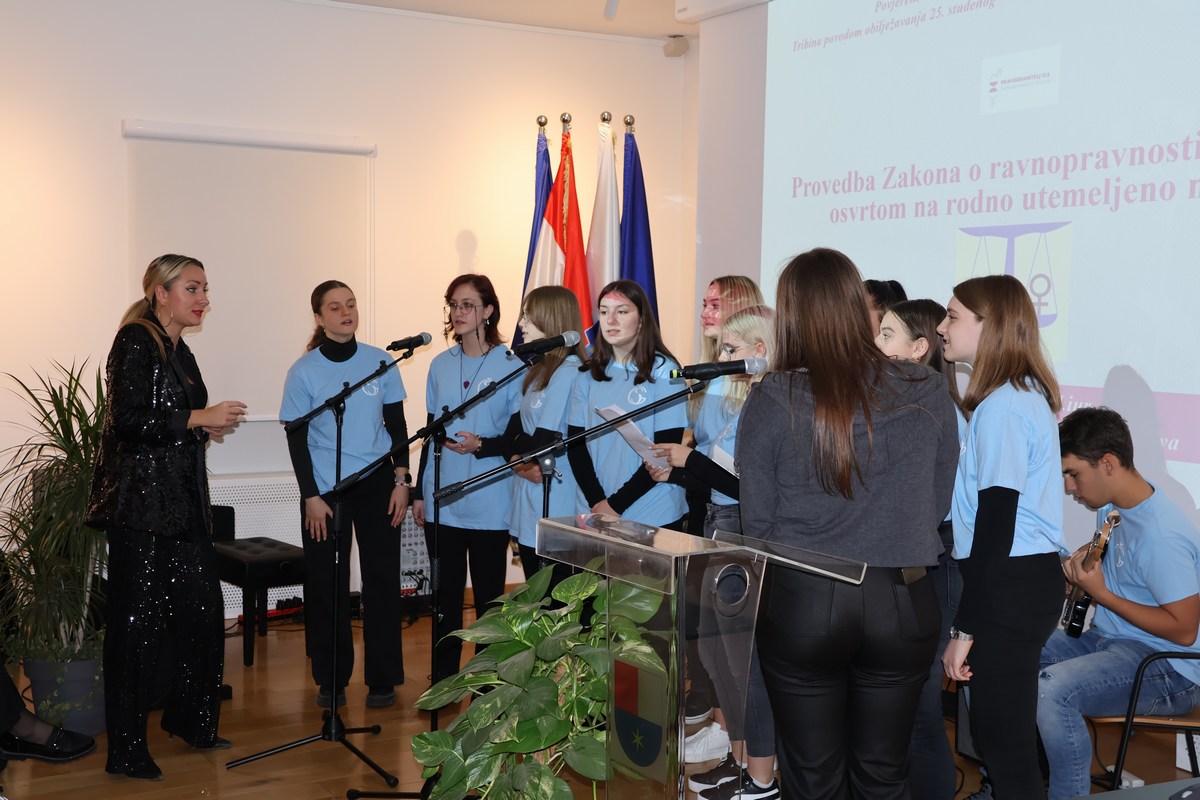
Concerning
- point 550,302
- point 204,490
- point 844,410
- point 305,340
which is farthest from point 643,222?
point 844,410

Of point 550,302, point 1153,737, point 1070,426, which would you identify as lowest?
point 1153,737

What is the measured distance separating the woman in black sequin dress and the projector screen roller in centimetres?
245

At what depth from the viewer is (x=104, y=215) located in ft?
17.9

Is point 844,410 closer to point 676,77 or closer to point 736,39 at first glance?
point 736,39

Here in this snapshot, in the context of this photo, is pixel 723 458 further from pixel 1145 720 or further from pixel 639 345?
pixel 1145 720

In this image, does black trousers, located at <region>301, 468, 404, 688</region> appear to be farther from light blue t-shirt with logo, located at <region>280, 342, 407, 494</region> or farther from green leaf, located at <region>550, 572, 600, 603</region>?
green leaf, located at <region>550, 572, 600, 603</region>

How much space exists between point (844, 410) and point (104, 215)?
15.0 ft

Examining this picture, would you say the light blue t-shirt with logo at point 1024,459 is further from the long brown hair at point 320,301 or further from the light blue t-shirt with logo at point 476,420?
the long brown hair at point 320,301

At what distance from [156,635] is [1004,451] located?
2.74m

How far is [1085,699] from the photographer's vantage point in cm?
293

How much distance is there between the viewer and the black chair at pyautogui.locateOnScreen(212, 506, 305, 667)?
4.99 meters

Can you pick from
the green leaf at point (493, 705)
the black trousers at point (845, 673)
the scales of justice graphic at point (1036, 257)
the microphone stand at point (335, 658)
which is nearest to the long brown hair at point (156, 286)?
the microphone stand at point (335, 658)

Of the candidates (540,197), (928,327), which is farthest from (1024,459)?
(540,197)

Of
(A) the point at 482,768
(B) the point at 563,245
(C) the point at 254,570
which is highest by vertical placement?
(B) the point at 563,245
